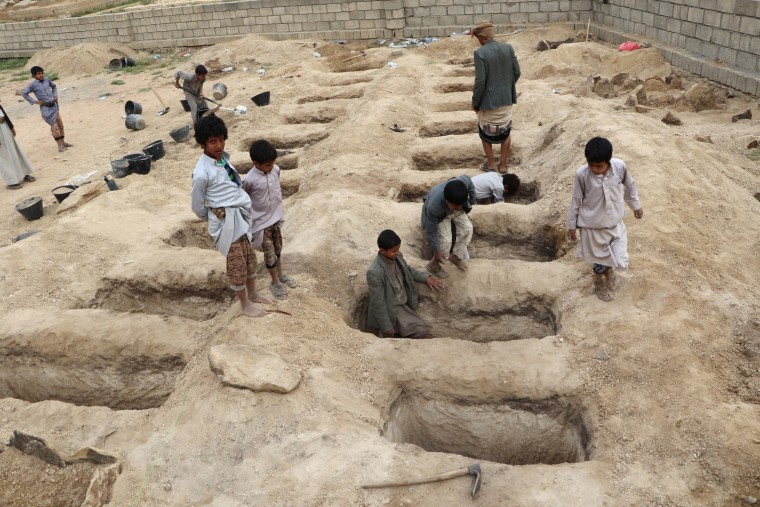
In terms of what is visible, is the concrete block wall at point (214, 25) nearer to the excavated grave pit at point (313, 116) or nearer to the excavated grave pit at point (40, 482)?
the excavated grave pit at point (313, 116)

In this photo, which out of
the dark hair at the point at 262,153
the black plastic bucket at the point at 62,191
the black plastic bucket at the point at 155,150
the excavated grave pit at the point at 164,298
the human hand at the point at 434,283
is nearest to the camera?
the dark hair at the point at 262,153

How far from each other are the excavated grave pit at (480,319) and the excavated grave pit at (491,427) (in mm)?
1077

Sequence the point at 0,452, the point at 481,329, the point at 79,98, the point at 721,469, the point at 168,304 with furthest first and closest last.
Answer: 1. the point at 79,98
2. the point at 168,304
3. the point at 481,329
4. the point at 0,452
5. the point at 721,469

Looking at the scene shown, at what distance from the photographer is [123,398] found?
5391mm

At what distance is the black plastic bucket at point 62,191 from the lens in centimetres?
851

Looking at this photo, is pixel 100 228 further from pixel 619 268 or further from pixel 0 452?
pixel 619 268

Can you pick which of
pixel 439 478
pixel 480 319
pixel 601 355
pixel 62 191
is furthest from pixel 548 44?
pixel 439 478

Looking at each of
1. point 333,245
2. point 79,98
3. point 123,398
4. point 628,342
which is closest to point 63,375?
point 123,398

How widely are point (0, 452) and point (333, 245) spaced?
3056mm

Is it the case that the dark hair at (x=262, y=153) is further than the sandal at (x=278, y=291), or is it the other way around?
the sandal at (x=278, y=291)

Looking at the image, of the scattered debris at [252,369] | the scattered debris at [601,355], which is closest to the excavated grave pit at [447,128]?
the scattered debris at [601,355]

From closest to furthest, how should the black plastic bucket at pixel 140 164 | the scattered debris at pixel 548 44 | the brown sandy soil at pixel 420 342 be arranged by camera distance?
the brown sandy soil at pixel 420 342
the black plastic bucket at pixel 140 164
the scattered debris at pixel 548 44

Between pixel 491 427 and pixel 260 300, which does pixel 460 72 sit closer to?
pixel 260 300

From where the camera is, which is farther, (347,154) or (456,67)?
(456,67)
